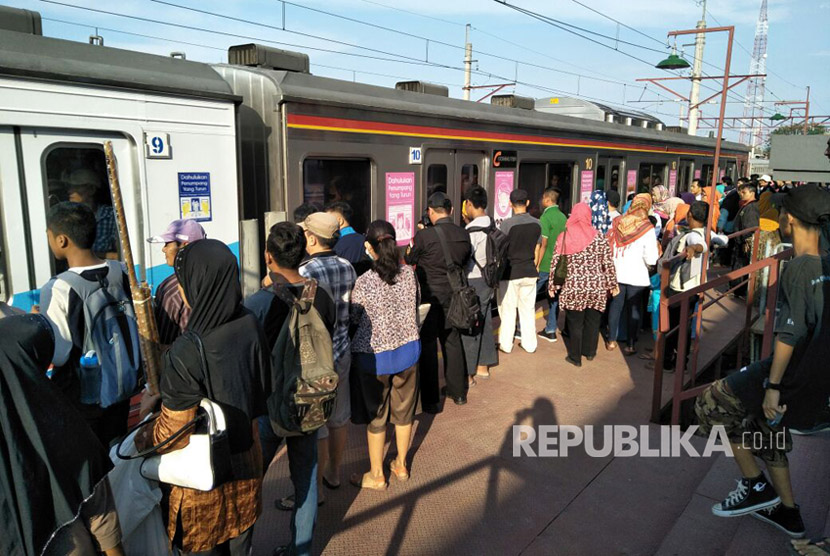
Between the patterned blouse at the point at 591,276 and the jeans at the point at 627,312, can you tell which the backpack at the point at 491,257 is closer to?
the patterned blouse at the point at 591,276

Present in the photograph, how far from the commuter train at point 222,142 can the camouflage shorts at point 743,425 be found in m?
3.20

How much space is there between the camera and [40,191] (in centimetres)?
356

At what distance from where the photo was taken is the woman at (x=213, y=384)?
7.43ft

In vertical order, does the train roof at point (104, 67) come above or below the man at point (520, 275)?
above

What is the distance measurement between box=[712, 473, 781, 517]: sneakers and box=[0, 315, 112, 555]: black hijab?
10.3 feet

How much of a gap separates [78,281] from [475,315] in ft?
9.30

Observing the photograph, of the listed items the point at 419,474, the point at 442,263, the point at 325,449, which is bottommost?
the point at 419,474

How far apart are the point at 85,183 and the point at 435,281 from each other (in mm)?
2470

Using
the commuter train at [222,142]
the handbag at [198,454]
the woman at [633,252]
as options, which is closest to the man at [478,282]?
the commuter train at [222,142]

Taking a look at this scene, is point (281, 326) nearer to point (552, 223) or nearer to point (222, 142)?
point (222, 142)

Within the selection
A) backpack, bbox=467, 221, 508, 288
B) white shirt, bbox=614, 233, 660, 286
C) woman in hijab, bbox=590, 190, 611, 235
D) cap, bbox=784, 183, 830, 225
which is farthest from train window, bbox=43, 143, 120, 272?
woman in hijab, bbox=590, 190, 611, 235

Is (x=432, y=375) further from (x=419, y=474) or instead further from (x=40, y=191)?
(x=40, y=191)

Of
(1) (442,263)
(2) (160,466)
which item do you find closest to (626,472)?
(1) (442,263)

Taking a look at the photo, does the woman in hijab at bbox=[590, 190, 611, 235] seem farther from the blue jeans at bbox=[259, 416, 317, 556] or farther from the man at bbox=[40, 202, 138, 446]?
the man at bbox=[40, 202, 138, 446]
